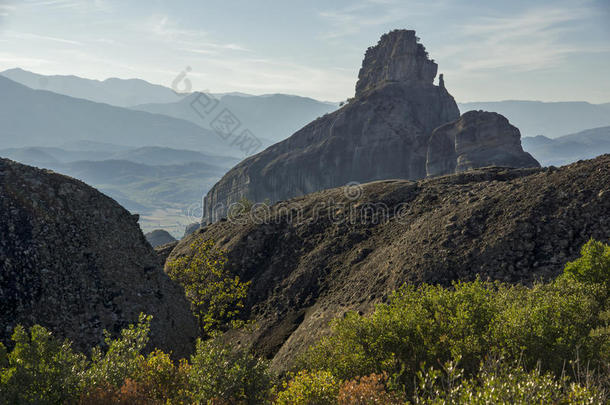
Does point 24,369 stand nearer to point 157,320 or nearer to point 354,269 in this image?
point 157,320

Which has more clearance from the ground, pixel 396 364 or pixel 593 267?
pixel 593 267

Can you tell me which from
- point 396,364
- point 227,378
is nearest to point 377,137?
point 396,364

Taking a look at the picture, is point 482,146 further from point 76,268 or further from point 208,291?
point 76,268

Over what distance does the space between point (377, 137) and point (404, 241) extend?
149529mm

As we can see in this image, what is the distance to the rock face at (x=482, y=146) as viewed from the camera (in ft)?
439

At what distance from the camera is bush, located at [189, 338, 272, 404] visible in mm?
12203

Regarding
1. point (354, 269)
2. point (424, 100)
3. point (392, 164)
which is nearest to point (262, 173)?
point (392, 164)

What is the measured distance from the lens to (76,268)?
883 inches

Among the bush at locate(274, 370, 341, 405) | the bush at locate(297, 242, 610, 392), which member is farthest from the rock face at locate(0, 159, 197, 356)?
the bush at locate(274, 370, 341, 405)

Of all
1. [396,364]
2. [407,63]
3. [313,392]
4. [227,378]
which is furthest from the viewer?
[407,63]

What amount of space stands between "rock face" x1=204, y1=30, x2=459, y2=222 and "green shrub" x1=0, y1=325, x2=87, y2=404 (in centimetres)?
16483

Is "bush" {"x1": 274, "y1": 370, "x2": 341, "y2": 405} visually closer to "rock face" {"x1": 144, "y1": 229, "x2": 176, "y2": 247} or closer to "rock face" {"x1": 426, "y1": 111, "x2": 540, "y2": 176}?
"rock face" {"x1": 426, "y1": 111, "x2": 540, "y2": 176}

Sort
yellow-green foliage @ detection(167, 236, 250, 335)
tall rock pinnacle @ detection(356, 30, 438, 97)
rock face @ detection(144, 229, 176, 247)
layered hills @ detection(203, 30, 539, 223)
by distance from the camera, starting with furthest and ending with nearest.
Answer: tall rock pinnacle @ detection(356, 30, 438, 97) → layered hills @ detection(203, 30, 539, 223) → rock face @ detection(144, 229, 176, 247) → yellow-green foliage @ detection(167, 236, 250, 335)

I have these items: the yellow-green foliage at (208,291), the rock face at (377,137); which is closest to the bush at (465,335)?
the yellow-green foliage at (208,291)
